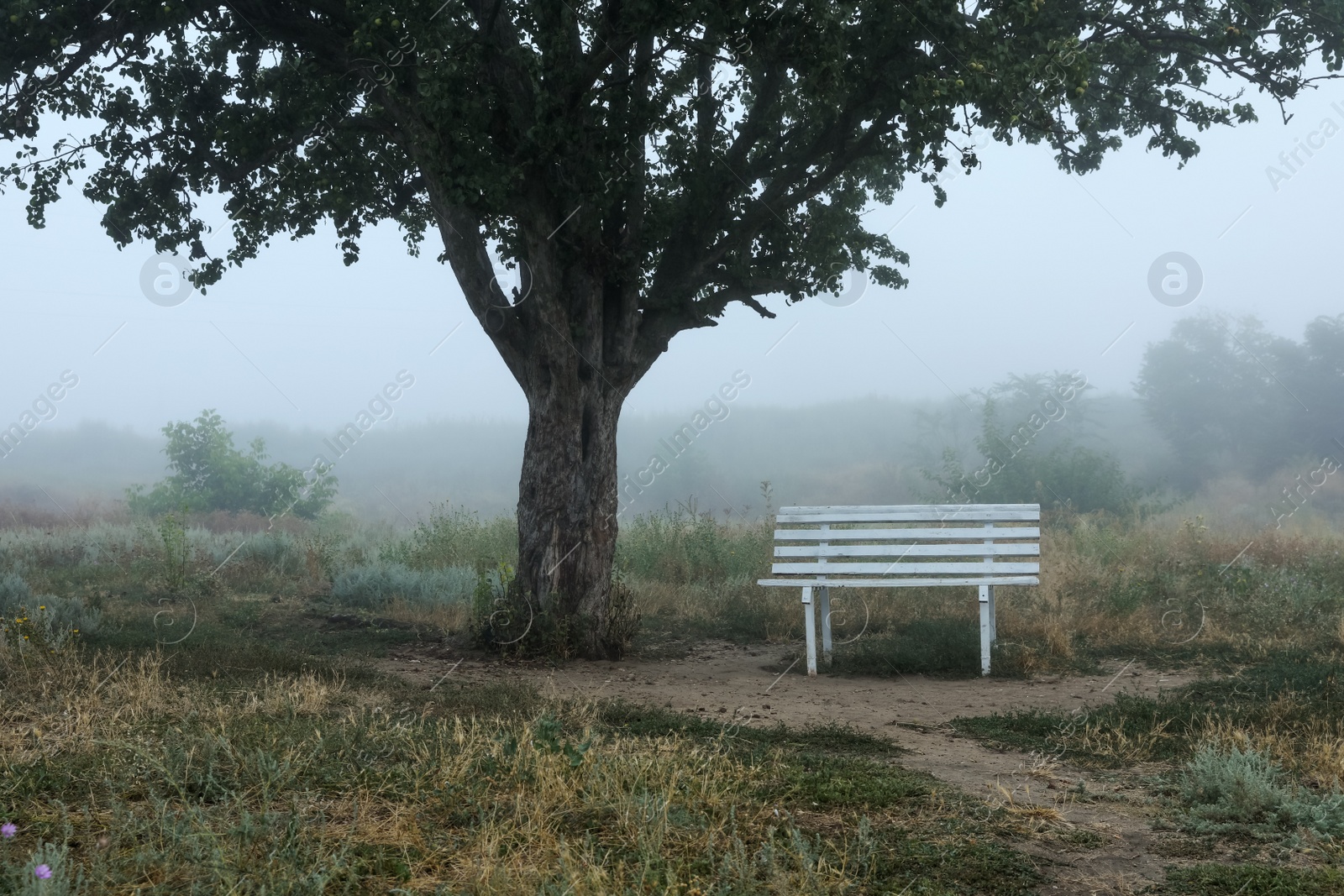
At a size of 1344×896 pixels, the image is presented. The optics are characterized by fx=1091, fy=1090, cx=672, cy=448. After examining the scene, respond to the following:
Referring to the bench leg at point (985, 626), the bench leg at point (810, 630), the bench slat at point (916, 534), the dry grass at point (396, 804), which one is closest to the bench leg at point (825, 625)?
the bench leg at point (810, 630)

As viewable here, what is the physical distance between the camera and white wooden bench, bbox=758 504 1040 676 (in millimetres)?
9117

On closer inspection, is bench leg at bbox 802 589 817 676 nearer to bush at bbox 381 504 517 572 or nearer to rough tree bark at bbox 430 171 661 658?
rough tree bark at bbox 430 171 661 658

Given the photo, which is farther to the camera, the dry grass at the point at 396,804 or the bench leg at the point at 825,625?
the bench leg at the point at 825,625

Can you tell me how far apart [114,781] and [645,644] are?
6701 mm

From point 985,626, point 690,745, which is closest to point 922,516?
point 985,626

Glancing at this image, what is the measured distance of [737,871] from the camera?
356cm

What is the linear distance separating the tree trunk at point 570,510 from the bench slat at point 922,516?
187cm

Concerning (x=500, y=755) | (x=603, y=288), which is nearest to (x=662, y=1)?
(x=603, y=288)

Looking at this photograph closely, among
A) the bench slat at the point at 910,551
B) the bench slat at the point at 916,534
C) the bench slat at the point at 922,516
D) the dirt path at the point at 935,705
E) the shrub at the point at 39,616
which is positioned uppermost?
the bench slat at the point at 922,516

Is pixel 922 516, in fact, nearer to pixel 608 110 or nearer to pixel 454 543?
pixel 608 110

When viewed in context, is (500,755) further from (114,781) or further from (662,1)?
(662,1)

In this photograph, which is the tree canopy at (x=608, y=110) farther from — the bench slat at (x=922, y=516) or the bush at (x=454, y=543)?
the bush at (x=454, y=543)

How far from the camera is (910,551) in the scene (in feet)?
31.1

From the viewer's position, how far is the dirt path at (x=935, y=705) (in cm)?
415
